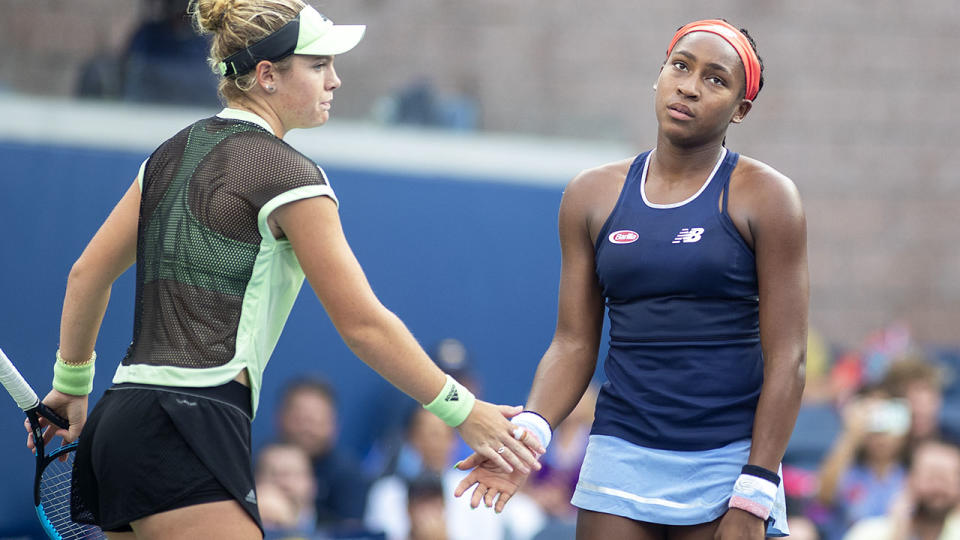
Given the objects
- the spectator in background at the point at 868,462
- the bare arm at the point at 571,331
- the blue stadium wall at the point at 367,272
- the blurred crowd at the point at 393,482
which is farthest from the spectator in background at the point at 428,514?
the bare arm at the point at 571,331

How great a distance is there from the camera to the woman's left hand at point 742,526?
9.32ft

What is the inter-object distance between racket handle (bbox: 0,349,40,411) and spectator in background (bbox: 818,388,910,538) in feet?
16.2

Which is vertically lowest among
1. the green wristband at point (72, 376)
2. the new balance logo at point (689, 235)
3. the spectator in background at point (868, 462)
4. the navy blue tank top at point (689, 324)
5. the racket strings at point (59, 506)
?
the spectator in background at point (868, 462)

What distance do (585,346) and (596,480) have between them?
15.3 inches

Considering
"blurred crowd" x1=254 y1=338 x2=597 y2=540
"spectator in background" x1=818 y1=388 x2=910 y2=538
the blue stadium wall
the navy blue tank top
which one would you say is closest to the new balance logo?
the navy blue tank top

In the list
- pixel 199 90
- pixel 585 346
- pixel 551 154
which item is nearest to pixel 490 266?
pixel 551 154

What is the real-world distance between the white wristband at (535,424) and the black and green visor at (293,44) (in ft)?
3.51

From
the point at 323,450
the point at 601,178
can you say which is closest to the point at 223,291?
the point at 601,178

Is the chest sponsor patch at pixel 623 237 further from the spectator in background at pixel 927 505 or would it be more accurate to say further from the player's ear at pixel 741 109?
the spectator in background at pixel 927 505

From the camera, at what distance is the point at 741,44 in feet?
9.92

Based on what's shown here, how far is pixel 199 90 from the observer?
738cm

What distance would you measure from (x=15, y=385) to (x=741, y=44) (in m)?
2.02

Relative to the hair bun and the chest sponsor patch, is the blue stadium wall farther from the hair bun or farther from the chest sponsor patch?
the chest sponsor patch

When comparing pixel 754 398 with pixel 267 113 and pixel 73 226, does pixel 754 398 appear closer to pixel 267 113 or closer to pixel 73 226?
pixel 267 113
